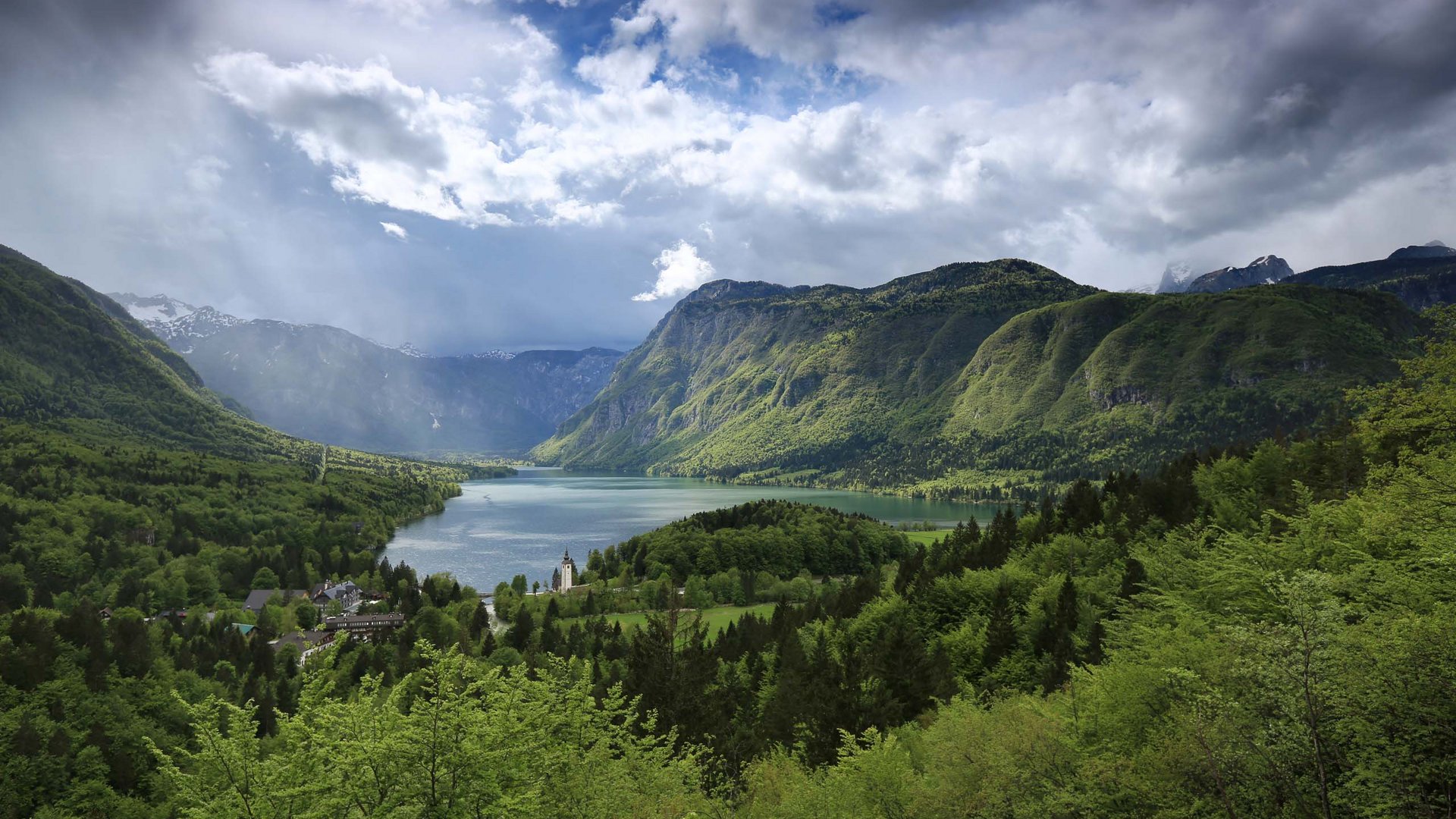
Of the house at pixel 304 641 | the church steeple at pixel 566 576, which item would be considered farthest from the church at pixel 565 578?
the house at pixel 304 641

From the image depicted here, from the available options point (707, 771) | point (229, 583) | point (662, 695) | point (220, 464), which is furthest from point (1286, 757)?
point (220, 464)

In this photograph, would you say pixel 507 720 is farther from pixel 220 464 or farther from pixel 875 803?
pixel 220 464

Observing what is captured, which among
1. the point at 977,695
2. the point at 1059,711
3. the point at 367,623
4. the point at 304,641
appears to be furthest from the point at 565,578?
the point at 1059,711

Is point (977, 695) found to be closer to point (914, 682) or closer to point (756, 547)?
point (914, 682)

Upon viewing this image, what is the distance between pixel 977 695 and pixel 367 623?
260 ft

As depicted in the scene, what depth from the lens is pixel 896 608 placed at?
56219mm

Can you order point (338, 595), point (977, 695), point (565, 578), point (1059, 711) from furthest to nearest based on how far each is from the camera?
1. point (565, 578)
2. point (338, 595)
3. point (977, 695)
4. point (1059, 711)

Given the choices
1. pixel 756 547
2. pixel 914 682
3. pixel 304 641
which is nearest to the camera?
pixel 914 682

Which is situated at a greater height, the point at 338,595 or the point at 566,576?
the point at 566,576

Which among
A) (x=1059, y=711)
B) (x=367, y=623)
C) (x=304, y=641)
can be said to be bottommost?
(x=304, y=641)

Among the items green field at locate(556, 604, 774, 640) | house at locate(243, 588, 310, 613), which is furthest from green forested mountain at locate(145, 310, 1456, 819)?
house at locate(243, 588, 310, 613)

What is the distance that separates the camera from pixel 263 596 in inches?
4210

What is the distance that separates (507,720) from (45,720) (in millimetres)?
48924

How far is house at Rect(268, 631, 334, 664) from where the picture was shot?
77938mm
